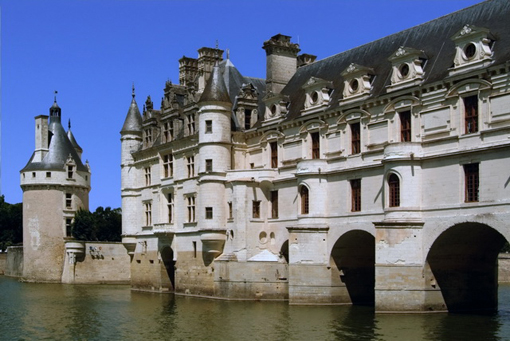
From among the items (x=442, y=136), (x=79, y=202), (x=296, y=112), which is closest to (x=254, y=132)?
(x=296, y=112)

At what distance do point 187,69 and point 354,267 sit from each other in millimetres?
19254

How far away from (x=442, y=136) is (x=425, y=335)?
8411 millimetres

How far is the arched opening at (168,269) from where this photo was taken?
4666 centimetres

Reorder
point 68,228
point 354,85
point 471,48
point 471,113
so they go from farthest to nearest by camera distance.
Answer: point 68,228 < point 354,85 < point 471,48 < point 471,113

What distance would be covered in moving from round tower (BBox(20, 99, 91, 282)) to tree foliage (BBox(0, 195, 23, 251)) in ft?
57.2

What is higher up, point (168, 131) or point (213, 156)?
point (168, 131)

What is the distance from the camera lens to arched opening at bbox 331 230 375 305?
3503 centimetres

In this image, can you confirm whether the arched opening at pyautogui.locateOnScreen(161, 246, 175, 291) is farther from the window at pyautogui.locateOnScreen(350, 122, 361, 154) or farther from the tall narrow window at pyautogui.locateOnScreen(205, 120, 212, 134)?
the window at pyautogui.locateOnScreen(350, 122, 361, 154)

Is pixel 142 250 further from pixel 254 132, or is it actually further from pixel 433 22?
pixel 433 22

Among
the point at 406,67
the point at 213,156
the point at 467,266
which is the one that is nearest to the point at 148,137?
the point at 213,156

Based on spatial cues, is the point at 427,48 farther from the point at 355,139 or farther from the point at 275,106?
the point at 275,106

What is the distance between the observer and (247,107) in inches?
1679

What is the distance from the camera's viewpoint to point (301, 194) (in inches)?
1426

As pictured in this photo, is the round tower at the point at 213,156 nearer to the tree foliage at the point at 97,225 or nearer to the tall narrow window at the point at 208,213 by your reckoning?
the tall narrow window at the point at 208,213
